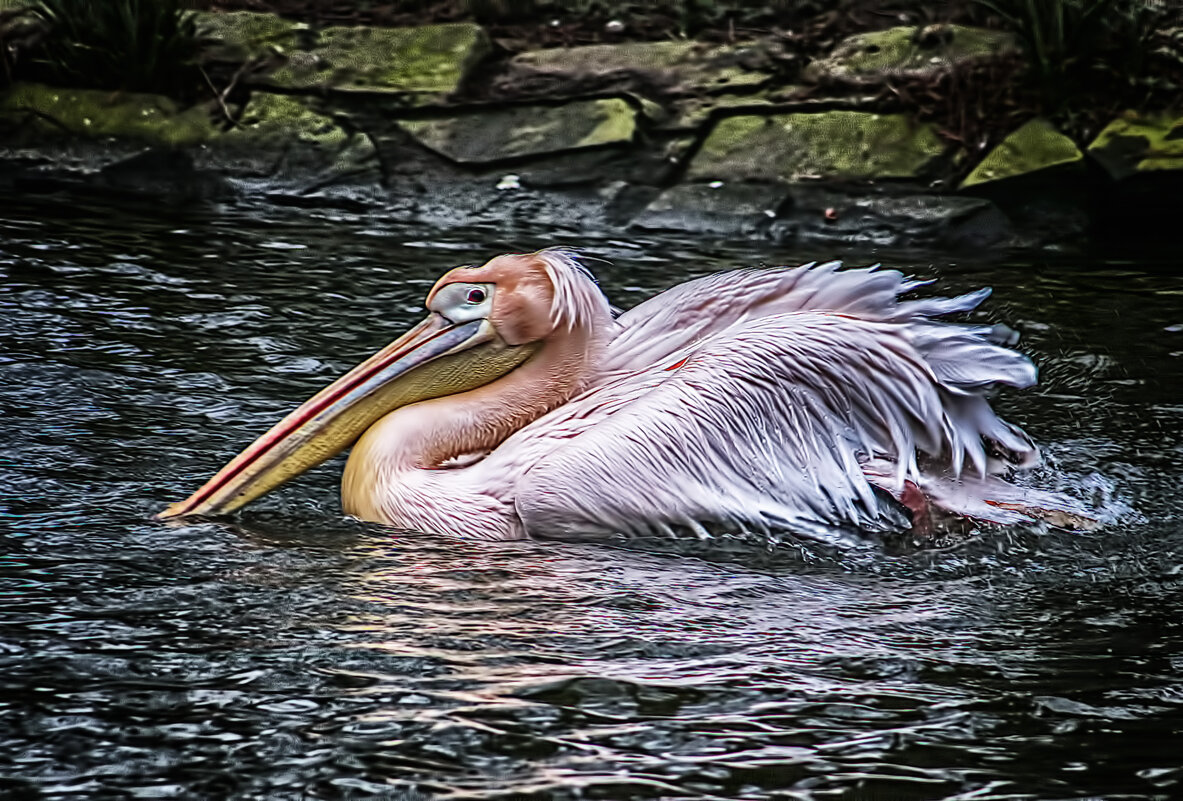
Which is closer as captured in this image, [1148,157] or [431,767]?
[431,767]

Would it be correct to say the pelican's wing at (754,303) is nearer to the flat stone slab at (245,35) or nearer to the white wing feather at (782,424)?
the white wing feather at (782,424)

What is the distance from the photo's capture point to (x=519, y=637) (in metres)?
2.78

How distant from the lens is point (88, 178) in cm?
668

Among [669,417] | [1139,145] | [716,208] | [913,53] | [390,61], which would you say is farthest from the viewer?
[390,61]

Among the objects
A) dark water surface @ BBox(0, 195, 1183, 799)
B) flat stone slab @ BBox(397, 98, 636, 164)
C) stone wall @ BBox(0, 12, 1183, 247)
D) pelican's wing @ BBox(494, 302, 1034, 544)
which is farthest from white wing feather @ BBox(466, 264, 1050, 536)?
flat stone slab @ BBox(397, 98, 636, 164)

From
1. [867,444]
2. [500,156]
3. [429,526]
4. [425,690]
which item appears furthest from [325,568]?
[500,156]

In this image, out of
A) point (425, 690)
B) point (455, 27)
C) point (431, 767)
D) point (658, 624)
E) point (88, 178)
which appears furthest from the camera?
point (455, 27)

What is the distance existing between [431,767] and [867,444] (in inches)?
60.2

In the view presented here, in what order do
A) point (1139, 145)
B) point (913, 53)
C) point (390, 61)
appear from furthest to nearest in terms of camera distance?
point (390, 61) → point (913, 53) → point (1139, 145)

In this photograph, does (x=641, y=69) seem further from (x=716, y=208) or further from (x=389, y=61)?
(x=389, y=61)

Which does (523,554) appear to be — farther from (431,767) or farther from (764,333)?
(431,767)

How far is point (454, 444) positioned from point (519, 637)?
0.94 meters

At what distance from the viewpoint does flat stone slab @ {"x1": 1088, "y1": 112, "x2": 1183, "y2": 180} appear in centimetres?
624

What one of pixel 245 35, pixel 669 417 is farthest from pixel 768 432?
pixel 245 35
